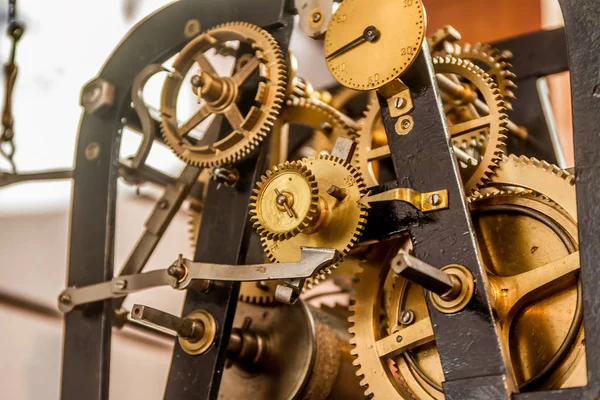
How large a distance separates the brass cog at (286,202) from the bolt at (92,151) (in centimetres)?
40

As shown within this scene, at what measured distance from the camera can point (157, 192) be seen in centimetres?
181

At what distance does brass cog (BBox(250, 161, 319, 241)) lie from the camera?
0.87 m

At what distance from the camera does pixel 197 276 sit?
3.19 ft

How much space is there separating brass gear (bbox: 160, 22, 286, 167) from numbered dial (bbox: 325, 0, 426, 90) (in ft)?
0.35

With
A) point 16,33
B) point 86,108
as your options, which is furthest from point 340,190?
point 16,33

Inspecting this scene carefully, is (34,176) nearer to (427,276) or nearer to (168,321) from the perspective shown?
(168,321)

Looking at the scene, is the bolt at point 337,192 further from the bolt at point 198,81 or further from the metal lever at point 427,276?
the bolt at point 198,81

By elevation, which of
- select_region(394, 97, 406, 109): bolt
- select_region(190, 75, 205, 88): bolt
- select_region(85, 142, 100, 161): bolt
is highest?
select_region(190, 75, 205, 88): bolt

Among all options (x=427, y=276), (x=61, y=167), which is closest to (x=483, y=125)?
(x=427, y=276)

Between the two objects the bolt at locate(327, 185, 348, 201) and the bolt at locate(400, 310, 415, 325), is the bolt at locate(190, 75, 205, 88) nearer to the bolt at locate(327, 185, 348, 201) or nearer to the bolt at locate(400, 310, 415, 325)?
the bolt at locate(327, 185, 348, 201)

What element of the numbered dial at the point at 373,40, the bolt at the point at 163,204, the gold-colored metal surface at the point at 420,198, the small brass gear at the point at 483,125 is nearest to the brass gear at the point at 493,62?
the small brass gear at the point at 483,125

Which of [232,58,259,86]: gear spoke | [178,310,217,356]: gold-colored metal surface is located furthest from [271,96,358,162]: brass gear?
[178,310,217,356]: gold-colored metal surface

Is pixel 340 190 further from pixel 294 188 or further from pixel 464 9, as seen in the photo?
pixel 464 9

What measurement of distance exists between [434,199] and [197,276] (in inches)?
12.3
